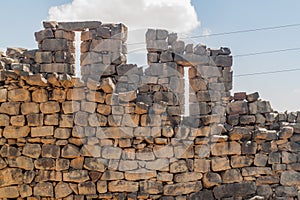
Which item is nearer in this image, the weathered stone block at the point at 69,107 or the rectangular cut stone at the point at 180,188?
the weathered stone block at the point at 69,107

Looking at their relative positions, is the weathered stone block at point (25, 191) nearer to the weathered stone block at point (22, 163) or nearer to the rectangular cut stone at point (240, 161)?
the weathered stone block at point (22, 163)

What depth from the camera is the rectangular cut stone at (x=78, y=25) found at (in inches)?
324

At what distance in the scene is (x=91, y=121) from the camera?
7617 mm

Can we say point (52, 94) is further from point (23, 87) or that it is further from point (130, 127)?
point (130, 127)

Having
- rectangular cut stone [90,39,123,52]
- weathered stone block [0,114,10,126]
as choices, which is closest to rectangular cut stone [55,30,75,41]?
rectangular cut stone [90,39,123,52]

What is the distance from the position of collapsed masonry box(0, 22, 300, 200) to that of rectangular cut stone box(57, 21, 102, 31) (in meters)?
0.02

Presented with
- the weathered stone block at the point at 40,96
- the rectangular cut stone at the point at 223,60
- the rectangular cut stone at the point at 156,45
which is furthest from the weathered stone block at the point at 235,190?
the weathered stone block at the point at 40,96

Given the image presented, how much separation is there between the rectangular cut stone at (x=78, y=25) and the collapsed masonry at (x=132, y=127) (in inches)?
0.9

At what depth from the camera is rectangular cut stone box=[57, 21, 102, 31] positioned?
822 cm

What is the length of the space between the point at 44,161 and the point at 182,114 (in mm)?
3069

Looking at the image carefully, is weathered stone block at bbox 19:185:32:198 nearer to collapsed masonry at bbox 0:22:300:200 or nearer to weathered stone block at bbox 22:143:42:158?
collapsed masonry at bbox 0:22:300:200

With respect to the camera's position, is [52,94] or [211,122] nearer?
[52,94]

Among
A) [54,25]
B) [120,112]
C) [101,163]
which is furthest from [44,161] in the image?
[54,25]

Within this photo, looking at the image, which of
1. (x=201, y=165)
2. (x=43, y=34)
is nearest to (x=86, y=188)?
(x=201, y=165)
